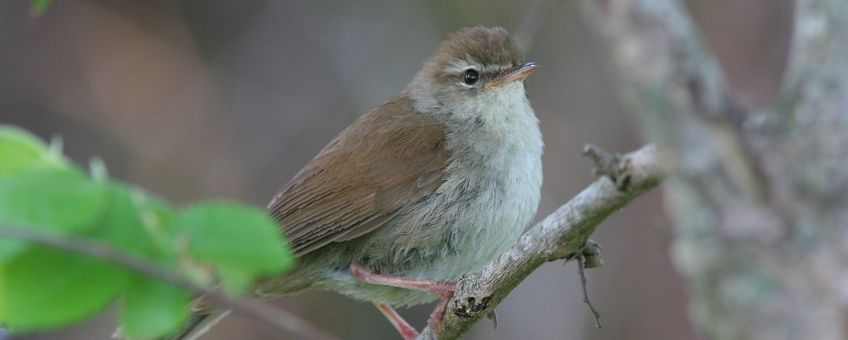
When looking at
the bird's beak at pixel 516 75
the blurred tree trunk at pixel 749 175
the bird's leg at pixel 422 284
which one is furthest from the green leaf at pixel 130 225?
the bird's beak at pixel 516 75

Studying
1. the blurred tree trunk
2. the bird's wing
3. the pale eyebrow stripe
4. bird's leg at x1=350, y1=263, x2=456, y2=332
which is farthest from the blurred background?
the blurred tree trunk

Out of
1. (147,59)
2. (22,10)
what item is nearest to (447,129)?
(147,59)

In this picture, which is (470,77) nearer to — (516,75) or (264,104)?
(516,75)

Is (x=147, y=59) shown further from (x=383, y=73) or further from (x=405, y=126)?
(x=405, y=126)

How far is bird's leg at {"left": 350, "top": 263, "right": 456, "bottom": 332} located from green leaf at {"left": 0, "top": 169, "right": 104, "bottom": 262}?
7.79ft

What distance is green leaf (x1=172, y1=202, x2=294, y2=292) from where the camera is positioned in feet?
5.68

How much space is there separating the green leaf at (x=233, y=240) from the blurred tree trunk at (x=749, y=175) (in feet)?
2.14

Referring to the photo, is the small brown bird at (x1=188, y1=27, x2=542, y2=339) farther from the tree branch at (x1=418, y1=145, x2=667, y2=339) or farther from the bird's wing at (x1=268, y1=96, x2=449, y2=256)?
the tree branch at (x1=418, y1=145, x2=667, y2=339)

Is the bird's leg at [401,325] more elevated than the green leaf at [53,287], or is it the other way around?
the bird's leg at [401,325]

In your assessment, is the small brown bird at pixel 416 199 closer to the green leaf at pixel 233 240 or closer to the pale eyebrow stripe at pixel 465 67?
the pale eyebrow stripe at pixel 465 67

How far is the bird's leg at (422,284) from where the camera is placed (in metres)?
4.02

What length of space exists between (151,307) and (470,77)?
361cm

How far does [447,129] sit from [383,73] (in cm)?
352

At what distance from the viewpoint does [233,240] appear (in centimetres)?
174
